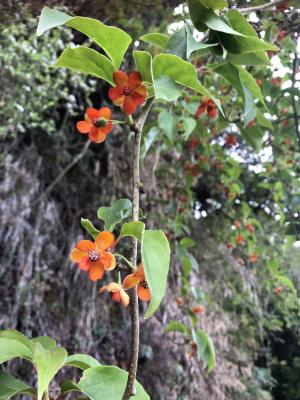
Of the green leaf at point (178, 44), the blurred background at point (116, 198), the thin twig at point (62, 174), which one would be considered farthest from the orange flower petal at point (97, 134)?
the thin twig at point (62, 174)

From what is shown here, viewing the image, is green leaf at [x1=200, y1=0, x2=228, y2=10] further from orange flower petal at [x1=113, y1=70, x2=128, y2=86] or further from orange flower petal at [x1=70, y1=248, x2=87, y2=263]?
orange flower petal at [x1=70, y1=248, x2=87, y2=263]

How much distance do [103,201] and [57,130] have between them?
14.3 inches

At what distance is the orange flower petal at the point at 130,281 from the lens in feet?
1.26

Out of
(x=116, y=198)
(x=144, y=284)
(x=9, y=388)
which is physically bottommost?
(x=9, y=388)

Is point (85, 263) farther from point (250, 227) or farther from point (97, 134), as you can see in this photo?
point (250, 227)

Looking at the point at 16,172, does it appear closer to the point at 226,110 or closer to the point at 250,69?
the point at 226,110

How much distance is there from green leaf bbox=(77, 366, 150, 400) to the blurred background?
776mm

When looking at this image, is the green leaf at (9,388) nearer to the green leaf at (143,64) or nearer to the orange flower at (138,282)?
the orange flower at (138,282)

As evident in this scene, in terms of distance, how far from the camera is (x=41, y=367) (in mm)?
364

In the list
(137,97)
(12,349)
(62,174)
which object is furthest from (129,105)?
(62,174)

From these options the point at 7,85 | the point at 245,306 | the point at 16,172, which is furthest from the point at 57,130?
the point at 245,306

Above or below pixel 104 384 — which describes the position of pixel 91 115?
above

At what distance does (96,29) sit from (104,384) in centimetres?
33

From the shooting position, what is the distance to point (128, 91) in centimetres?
45
